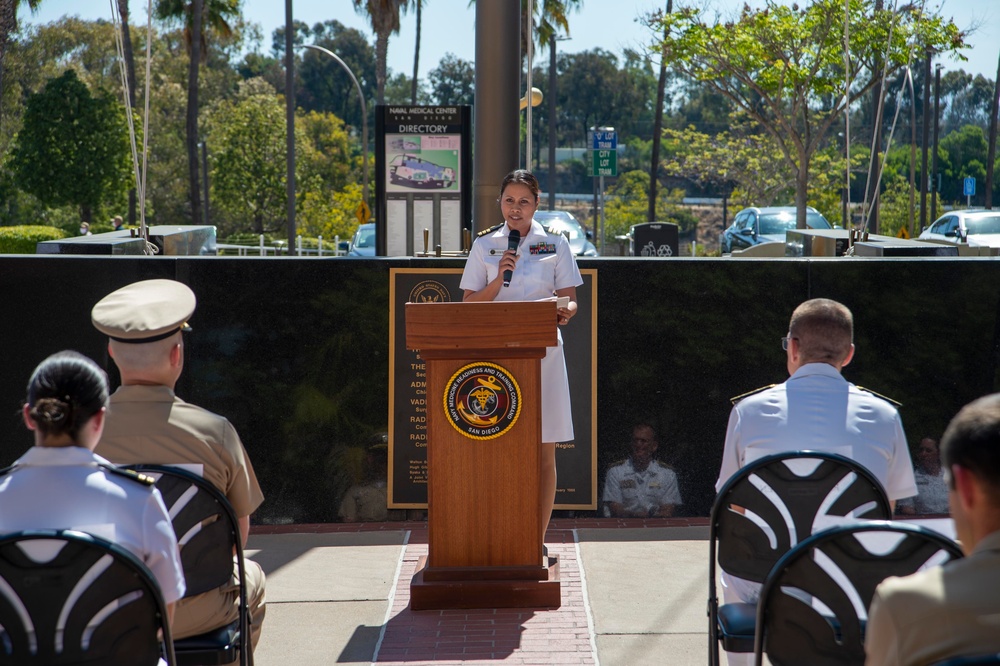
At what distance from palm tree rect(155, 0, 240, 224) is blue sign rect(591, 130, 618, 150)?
1888 centimetres

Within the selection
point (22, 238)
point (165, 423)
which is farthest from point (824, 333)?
point (22, 238)

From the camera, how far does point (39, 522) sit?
2.58 metres

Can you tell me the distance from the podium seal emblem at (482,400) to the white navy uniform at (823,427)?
163cm

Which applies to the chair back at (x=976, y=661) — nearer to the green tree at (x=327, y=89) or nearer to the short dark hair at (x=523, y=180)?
the short dark hair at (x=523, y=180)

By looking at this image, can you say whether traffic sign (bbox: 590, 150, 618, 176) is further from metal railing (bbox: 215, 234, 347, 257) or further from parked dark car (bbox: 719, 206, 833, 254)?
metal railing (bbox: 215, 234, 347, 257)

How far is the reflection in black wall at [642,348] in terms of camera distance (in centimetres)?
673

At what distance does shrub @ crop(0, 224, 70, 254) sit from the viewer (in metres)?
29.0

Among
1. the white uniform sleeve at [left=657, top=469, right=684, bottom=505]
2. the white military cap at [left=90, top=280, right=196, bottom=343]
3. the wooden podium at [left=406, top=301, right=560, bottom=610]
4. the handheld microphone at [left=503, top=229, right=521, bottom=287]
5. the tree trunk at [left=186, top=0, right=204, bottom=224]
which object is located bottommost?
the white uniform sleeve at [left=657, top=469, right=684, bottom=505]

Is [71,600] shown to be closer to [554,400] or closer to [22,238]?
[554,400]

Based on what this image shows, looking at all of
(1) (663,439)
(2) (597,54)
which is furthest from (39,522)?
(2) (597,54)

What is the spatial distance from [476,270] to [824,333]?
2.36m

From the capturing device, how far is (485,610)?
5.13 m

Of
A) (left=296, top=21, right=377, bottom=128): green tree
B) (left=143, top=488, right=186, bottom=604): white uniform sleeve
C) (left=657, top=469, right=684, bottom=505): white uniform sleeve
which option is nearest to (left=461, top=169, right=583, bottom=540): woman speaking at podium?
(left=657, top=469, right=684, bottom=505): white uniform sleeve

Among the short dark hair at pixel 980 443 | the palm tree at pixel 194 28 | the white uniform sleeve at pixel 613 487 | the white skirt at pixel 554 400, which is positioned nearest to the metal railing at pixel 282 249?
the palm tree at pixel 194 28
